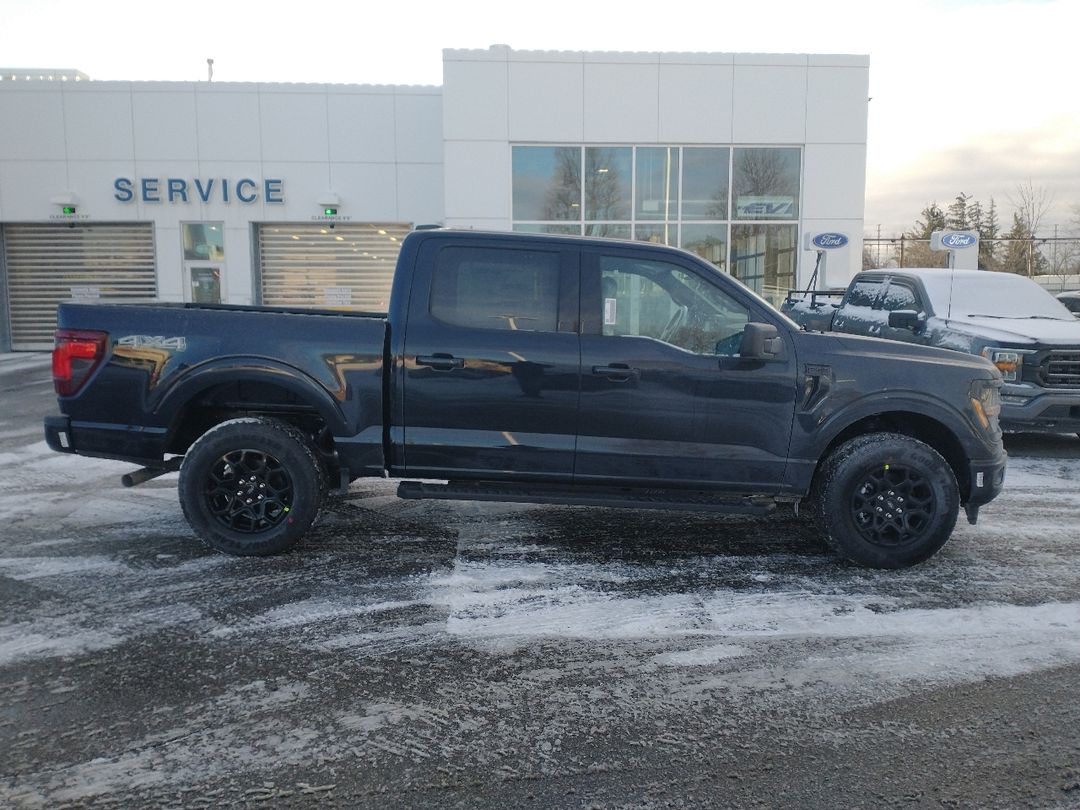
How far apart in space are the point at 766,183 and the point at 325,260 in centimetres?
1030

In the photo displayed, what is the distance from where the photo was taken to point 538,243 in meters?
5.00

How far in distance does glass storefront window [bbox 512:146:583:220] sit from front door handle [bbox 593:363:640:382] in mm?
12885

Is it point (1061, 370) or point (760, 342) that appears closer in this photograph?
point (760, 342)

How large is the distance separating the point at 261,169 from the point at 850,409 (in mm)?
16632

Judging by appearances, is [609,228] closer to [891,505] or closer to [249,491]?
[891,505]

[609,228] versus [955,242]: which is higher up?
[609,228]

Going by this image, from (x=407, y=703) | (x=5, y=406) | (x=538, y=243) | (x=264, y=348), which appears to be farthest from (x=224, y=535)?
(x=5, y=406)

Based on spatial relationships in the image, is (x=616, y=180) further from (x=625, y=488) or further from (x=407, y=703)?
(x=407, y=703)

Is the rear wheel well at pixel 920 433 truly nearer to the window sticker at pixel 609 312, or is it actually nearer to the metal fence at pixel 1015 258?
the window sticker at pixel 609 312

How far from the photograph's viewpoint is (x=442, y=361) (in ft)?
15.9

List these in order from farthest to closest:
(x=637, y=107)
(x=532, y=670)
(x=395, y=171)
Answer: (x=395, y=171), (x=637, y=107), (x=532, y=670)

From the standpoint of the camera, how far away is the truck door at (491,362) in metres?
4.87

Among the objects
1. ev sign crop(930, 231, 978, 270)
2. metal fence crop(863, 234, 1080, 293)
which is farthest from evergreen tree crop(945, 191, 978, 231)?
ev sign crop(930, 231, 978, 270)

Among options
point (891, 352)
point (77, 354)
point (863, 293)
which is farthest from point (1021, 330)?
point (77, 354)
